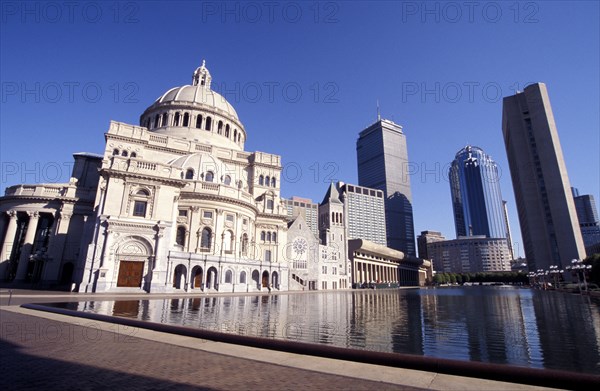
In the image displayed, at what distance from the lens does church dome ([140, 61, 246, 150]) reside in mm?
69000

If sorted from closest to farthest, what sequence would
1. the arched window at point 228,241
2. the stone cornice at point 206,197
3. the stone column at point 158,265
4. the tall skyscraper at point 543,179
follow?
the stone column at point 158,265 → the stone cornice at point 206,197 → the arched window at point 228,241 → the tall skyscraper at point 543,179

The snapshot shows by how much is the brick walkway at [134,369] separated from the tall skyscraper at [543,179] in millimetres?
136053

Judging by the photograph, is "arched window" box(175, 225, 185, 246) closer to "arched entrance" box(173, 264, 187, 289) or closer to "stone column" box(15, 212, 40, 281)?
"arched entrance" box(173, 264, 187, 289)

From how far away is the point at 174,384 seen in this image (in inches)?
242

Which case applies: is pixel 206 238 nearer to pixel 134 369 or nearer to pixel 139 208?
pixel 139 208

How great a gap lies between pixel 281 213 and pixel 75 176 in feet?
128

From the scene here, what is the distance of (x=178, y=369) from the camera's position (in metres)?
7.20

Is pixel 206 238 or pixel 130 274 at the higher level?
pixel 206 238

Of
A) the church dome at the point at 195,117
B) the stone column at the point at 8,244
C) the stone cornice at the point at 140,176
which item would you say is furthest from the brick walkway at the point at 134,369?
the church dome at the point at 195,117

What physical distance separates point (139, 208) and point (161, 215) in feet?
9.79

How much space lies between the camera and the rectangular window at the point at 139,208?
43875 millimetres

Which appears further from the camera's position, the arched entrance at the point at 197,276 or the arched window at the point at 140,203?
the arched entrance at the point at 197,276

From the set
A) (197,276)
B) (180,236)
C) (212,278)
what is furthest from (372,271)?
(180,236)

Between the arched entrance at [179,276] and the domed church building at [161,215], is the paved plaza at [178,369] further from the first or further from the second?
the arched entrance at [179,276]
